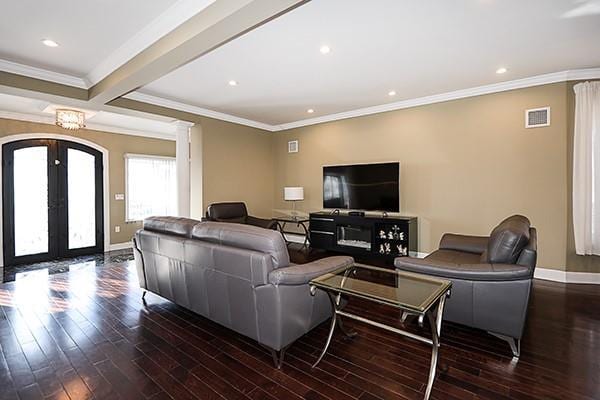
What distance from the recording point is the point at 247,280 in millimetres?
2246

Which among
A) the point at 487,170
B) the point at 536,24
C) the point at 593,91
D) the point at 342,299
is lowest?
the point at 342,299

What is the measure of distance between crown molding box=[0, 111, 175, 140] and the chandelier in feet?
4.64

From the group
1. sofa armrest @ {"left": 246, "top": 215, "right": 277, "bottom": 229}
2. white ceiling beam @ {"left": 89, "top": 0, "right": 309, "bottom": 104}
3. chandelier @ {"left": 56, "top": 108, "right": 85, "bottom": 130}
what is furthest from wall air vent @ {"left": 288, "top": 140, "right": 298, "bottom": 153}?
chandelier @ {"left": 56, "top": 108, "right": 85, "bottom": 130}

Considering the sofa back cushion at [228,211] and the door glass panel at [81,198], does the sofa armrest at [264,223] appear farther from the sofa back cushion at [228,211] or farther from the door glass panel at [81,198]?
the door glass panel at [81,198]

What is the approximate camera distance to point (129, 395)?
6.27 ft

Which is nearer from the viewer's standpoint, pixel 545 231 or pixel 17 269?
pixel 545 231

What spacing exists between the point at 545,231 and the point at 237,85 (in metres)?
4.83

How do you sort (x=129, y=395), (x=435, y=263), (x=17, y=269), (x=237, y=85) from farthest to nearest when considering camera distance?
1. (x=17, y=269)
2. (x=237, y=85)
3. (x=435, y=263)
4. (x=129, y=395)

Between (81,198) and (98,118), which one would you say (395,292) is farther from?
(81,198)

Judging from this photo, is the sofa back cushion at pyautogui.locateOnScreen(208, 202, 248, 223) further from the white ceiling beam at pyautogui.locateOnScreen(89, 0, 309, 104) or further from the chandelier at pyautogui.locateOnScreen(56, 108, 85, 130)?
the white ceiling beam at pyautogui.locateOnScreen(89, 0, 309, 104)

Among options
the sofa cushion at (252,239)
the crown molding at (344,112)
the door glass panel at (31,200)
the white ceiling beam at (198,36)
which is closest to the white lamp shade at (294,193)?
the crown molding at (344,112)

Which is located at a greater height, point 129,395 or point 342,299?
point 342,299

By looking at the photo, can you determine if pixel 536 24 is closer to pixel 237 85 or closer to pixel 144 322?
pixel 237 85

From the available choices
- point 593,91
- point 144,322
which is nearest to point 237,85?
point 144,322
